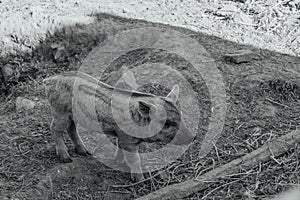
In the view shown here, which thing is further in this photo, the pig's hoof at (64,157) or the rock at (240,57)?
the rock at (240,57)

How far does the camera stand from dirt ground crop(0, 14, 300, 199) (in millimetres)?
4820

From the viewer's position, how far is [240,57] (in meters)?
6.60

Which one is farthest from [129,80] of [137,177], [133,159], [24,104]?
[24,104]

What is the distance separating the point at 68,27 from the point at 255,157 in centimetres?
377

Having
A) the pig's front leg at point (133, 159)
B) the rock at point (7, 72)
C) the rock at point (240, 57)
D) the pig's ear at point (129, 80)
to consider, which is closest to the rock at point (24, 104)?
the rock at point (7, 72)

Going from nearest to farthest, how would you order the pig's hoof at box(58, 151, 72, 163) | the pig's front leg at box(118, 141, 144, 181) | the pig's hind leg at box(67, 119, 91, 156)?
the pig's front leg at box(118, 141, 144, 181)
the pig's hoof at box(58, 151, 72, 163)
the pig's hind leg at box(67, 119, 91, 156)

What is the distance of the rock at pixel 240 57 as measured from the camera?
21.5 feet

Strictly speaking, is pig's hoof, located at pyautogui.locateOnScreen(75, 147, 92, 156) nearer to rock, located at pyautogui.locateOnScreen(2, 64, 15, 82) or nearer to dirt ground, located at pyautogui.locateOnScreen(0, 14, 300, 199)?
dirt ground, located at pyautogui.locateOnScreen(0, 14, 300, 199)

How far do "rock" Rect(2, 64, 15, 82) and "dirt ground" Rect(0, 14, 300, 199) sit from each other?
0.07m

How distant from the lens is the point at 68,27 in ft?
25.2

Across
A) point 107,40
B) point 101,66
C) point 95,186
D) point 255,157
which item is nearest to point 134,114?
point 95,186

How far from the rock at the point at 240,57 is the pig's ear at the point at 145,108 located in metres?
2.29

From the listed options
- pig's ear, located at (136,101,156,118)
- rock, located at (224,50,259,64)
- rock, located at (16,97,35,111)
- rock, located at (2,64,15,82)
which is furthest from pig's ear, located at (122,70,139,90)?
rock, located at (2,64,15,82)

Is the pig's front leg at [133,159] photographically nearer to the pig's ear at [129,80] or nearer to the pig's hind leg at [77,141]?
the pig's hind leg at [77,141]
